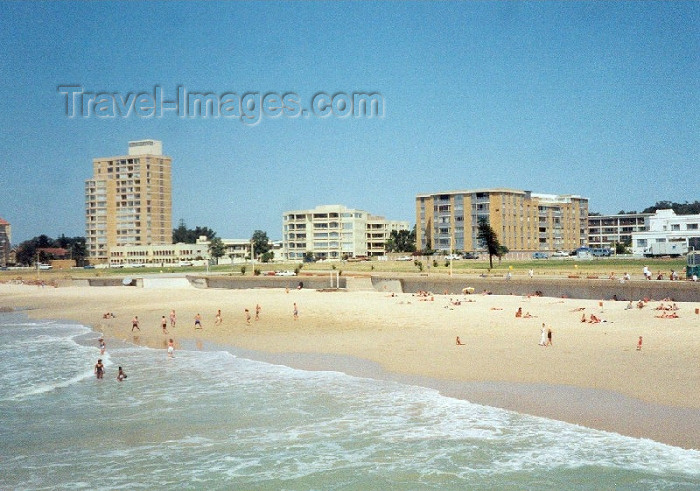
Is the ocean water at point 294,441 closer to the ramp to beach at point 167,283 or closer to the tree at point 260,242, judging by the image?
the ramp to beach at point 167,283

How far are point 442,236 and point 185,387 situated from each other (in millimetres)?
102914

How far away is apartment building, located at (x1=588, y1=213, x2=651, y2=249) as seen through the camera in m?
165

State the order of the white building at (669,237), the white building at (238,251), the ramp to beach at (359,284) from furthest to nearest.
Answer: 1. the white building at (238,251)
2. the white building at (669,237)
3. the ramp to beach at (359,284)

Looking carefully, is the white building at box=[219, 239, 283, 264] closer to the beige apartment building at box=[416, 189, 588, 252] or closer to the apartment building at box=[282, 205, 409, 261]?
the apartment building at box=[282, 205, 409, 261]

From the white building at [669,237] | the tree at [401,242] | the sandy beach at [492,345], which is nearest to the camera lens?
the sandy beach at [492,345]

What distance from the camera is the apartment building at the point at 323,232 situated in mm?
140750

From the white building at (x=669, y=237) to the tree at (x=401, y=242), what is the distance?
49.8 metres

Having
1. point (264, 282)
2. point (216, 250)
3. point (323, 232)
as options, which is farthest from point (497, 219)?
point (216, 250)

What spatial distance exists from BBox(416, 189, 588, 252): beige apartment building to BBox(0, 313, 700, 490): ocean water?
9387 centimetres

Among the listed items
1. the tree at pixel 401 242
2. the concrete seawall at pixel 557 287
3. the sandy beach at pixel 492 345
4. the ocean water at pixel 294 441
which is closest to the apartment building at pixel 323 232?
the tree at pixel 401 242

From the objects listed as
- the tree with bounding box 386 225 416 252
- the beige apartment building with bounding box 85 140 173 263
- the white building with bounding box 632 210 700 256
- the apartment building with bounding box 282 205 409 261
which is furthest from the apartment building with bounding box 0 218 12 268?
the white building with bounding box 632 210 700 256

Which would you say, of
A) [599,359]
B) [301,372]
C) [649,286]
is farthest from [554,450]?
[649,286]

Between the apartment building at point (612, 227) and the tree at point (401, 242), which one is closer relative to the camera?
the tree at point (401, 242)

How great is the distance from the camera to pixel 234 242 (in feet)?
537
